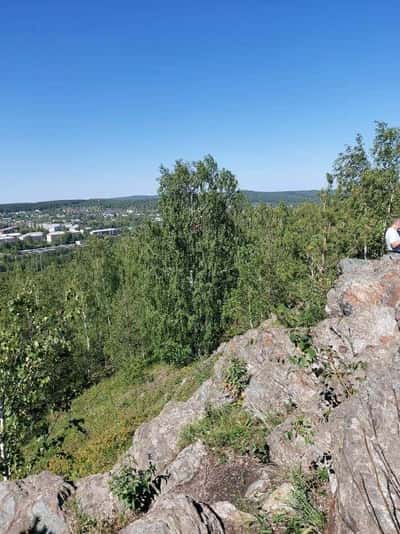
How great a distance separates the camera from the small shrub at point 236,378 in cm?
947

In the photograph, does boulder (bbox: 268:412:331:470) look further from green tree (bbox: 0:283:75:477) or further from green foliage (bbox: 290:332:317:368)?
green tree (bbox: 0:283:75:477)

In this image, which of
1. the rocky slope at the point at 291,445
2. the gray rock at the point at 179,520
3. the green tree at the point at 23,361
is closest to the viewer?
the rocky slope at the point at 291,445

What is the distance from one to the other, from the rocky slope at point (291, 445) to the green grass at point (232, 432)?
172 mm

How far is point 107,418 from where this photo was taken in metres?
20.3

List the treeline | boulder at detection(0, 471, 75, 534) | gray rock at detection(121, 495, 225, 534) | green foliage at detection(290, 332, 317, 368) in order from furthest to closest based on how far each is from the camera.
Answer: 1. the treeline
2. green foliage at detection(290, 332, 317, 368)
3. boulder at detection(0, 471, 75, 534)
4. gray rock at detection(121, 495, 225, 534)

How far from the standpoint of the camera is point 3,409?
10.1 meters

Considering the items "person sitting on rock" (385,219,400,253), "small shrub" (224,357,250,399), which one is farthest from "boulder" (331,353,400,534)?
"person sitting on rock" (385,219,400,253)

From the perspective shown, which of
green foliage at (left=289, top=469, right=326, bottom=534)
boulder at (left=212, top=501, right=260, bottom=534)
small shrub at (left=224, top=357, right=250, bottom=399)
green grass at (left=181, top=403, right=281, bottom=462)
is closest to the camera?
green foliage at (left=289, top=469, right=326, bottom=534)

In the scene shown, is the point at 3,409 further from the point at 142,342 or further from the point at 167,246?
the point at 142,342

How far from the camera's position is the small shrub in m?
9.47

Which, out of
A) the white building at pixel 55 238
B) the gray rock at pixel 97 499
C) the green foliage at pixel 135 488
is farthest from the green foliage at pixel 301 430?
the white building at pixel 55 238

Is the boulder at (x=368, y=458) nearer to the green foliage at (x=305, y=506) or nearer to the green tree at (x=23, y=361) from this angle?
the green foliage at (x=305, y=506)

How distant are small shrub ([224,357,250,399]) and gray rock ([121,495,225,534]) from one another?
13.0 ft

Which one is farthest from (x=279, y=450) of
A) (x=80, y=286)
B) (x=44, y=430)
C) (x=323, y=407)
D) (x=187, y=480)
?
(x=80, y=286)
